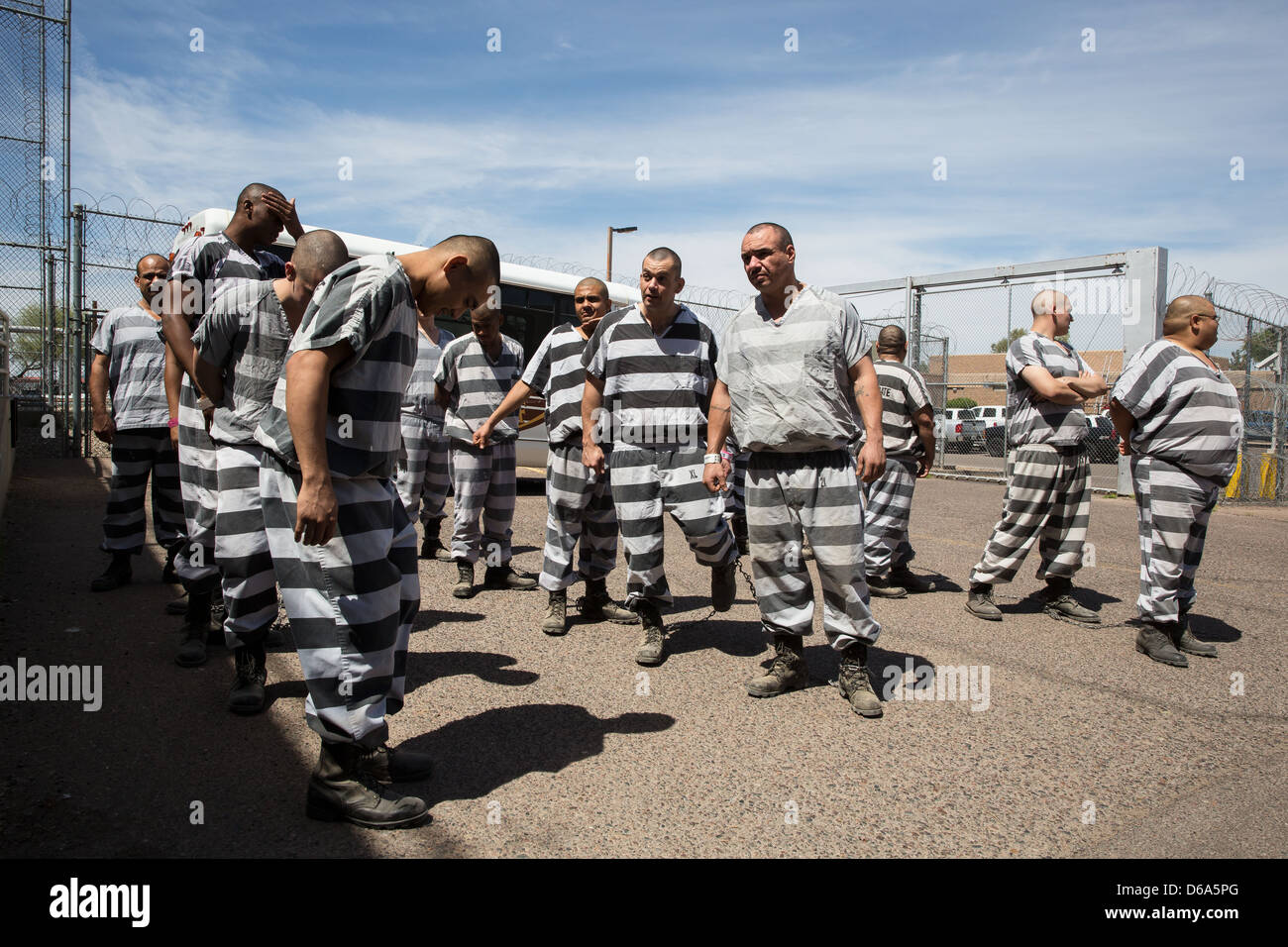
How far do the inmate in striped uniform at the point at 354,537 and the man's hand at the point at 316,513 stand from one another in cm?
13

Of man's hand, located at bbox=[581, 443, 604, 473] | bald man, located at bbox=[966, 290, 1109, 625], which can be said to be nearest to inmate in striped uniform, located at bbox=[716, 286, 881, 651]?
man's hand, located at bbox=[581, 443, 604, 473]

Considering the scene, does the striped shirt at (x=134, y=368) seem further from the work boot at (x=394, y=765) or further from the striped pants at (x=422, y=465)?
the work boot at (x=394, y=765)

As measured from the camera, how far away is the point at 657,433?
4766mm

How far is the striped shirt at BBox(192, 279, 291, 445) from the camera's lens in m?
3.54

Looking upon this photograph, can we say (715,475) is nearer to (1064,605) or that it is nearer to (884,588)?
(884,588)

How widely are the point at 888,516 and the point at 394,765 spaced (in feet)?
13.8

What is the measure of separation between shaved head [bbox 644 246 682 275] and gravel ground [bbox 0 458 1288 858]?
2.17m

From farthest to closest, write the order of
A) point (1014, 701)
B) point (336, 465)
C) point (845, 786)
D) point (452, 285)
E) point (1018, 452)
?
point (1018, 452) → point (1014, 701) → point (845, 786) → point (452, 285) → point (336, 465)

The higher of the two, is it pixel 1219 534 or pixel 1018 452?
pixel 1018 452

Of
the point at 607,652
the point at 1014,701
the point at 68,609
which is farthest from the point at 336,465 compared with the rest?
the point at 68,609

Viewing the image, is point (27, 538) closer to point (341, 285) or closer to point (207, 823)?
point (207, 823)

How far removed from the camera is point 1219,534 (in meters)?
9.77

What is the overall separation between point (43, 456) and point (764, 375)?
13.8 metres

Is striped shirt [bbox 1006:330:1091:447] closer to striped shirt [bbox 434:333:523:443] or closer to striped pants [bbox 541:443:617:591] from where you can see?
striped pants [bbox 541:443:617:591]
